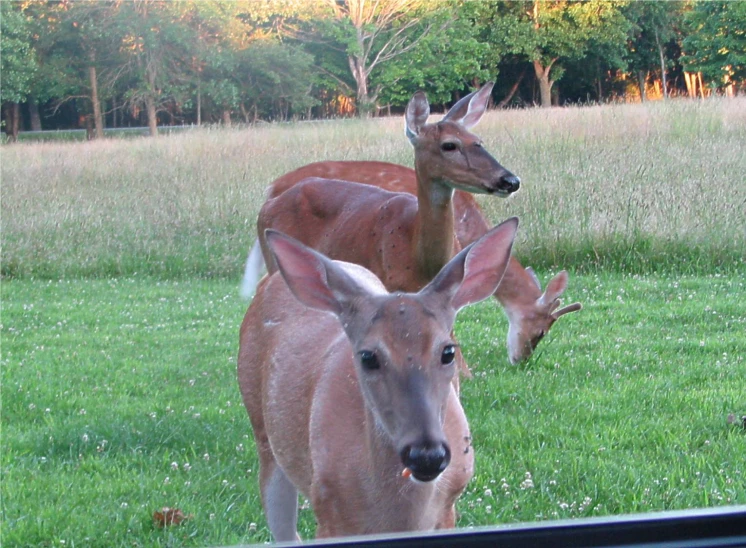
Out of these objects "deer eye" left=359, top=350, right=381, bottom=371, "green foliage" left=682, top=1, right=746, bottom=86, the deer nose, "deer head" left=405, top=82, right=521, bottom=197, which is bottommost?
"deer eye" left=359, top=350, right=381, bottom=371

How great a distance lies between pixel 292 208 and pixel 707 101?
306cm

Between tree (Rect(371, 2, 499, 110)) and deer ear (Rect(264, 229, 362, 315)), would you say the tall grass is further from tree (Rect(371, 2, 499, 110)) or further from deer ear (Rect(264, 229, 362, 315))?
deer ear (Rect(264, 229, 362, 315))

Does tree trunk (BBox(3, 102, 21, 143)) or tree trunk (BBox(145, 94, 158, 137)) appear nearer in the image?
tree trunk (BBox(145, 94, 158, 137))

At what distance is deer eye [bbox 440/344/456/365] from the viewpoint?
2721 mm

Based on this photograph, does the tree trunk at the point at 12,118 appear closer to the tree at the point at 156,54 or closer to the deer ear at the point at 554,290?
the tree at the point at 156,54

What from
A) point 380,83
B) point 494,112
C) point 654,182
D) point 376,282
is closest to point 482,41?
point 380,83

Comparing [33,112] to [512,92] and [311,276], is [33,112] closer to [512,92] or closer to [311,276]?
[512,92]

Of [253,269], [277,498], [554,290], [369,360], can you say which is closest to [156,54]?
[253,269]

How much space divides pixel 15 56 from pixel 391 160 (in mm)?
3832

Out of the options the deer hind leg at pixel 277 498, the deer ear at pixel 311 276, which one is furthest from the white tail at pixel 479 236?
the deer ear at pixel 311 276

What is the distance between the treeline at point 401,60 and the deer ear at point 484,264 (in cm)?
302

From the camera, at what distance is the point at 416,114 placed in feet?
21.4

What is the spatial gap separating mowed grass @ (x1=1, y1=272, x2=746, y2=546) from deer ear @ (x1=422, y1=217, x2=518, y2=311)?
1.21 meters

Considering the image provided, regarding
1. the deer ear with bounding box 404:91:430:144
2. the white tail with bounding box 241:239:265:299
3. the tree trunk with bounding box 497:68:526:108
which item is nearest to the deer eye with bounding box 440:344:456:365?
the deer ear with bounding box 404:91:430:144
